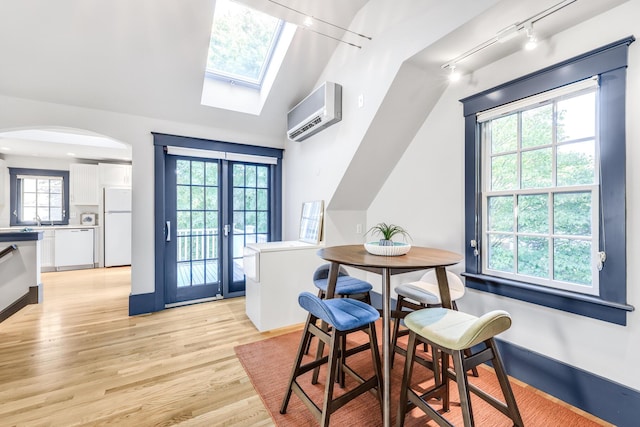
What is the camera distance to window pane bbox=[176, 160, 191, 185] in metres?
3.51

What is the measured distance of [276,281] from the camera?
2850 millimetres

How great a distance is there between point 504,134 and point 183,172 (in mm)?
3600

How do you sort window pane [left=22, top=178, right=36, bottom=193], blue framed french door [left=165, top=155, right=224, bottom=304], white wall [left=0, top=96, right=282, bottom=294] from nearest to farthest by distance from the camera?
white wall [left=0, top=96, right=282, bottom=294] → blue framed french door [left=165, top=155, right=224, bottom=304] → window pane [left=22, top=178, right=36, bottom=193]

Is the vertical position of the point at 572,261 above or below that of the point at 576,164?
below

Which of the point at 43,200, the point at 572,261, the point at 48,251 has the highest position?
the point at 43,200

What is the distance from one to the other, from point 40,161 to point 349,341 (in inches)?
283

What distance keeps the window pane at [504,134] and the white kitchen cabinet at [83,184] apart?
23.7 feet

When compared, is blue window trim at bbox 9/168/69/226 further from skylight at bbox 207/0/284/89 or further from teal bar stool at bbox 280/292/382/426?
teal bar stool at bbox 280/292/382/426

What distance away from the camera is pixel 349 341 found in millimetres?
2559

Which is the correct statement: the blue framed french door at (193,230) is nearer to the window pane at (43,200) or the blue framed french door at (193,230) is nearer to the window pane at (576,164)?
the window pane at (576,164)

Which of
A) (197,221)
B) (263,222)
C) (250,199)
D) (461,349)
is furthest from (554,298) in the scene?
(197,221)

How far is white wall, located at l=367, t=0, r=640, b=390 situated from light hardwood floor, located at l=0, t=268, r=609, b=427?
39 cm

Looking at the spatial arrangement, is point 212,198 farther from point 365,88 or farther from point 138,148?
point 365,88

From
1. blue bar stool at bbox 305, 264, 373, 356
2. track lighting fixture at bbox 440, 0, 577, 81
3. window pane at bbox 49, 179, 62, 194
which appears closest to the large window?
track lighting fixture at bbox 440, 0, 577, 81
